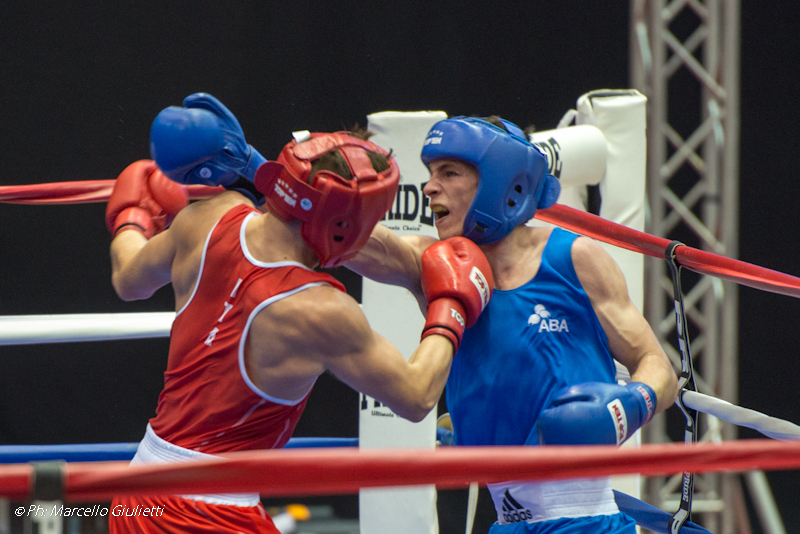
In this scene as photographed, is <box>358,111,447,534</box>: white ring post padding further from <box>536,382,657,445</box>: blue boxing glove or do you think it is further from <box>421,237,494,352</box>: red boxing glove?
<box>536,382,657,445</box>: blue boxing glove

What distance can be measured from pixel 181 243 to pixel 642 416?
1.06 meters

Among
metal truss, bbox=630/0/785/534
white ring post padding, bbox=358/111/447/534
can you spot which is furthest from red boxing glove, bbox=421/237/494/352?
metal truss, bbox=630/0/785/534

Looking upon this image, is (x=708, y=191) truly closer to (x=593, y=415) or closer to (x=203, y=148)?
(x=593, y=415)

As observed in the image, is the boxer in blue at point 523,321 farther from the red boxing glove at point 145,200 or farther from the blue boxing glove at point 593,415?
the red boxing glove at point 145,200

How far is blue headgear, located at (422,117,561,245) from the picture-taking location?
1.85 meters

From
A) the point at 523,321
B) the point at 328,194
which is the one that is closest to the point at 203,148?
the point at 328,194

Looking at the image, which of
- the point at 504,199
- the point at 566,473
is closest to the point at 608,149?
the point at 504,199

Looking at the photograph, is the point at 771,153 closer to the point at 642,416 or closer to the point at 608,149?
the point at 608,149

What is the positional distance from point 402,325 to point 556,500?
117cm

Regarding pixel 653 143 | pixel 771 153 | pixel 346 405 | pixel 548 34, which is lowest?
pixel 346 405

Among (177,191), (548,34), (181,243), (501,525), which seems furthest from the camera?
(548,34)

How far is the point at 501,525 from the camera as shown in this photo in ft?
5.99

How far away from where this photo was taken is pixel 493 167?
6.06 feet

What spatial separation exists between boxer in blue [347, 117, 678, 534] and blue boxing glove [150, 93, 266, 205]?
0.36m
